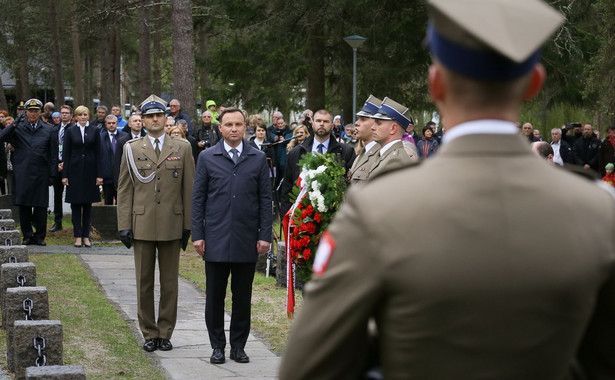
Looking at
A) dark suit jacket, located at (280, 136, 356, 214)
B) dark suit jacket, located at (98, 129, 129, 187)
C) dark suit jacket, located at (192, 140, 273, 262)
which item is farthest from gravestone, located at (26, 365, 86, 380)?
dark suit jacket, located at (98, 129, 129, 187)

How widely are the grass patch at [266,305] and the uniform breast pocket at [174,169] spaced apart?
5.87 feet

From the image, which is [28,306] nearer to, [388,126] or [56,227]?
[388,126]

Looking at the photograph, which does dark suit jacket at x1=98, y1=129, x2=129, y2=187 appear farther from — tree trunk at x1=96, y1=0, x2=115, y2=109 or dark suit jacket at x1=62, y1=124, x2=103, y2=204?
tree trunk at x1=96, y1=0, x2=115, y2=109

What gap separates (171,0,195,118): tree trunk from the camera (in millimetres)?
22875

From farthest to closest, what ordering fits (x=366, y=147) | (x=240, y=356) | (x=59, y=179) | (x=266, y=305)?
(x=59, y=179) → (x=266, y=305) → (x=366, y=147) → (x=240, y=356)

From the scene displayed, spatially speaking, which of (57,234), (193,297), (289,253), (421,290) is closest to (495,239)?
(421,290)

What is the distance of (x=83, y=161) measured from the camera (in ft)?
54.4

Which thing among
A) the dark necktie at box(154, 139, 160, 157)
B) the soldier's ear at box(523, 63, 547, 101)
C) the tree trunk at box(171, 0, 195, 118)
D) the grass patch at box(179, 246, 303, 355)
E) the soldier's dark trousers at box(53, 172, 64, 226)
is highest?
the tree trunk at box(171, 0, 195, 118)

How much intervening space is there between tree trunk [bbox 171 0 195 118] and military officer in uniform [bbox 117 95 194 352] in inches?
539

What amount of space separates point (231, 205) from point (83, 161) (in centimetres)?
846

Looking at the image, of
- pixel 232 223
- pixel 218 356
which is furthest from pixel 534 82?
pixel 218 356

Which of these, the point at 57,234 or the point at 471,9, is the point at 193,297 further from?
the point at 471,9

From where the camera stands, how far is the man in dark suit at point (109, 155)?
17.2m

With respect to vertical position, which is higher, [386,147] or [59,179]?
[386,147]
